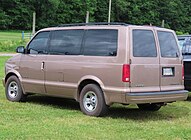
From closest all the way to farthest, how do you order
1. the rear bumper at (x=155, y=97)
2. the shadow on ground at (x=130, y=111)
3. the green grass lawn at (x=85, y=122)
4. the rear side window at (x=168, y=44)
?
the green grass lawn at (x=85, y=122)
the rear bumper at (x=155, y=97)
the rear side window at (x=168, y=44)
the shadow on ground at (x=130, y=111)

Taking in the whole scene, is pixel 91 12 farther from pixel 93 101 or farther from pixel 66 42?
pixel 93 101

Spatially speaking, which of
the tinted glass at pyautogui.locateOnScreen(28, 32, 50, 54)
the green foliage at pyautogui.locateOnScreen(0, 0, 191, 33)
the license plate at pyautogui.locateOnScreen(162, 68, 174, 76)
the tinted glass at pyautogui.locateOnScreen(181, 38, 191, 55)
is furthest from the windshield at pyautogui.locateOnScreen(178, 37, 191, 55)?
the green foliage at pyautogui.locateOnScreen(0, 0, 191, 33)

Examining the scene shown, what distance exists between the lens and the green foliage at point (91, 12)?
6788cm

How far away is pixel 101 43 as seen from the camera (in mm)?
8656

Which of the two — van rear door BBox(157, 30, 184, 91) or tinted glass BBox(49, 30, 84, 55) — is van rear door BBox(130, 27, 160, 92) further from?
tinted glass BBox(49, 30, 84, 55)

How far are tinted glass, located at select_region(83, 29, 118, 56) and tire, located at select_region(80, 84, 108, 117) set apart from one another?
0.71m

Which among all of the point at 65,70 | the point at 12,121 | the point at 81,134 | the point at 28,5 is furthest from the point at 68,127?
the point at 28,5

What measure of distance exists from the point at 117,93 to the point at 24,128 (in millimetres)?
1969

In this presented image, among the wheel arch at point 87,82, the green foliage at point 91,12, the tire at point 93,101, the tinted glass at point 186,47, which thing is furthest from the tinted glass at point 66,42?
the green foliage at point 91,12

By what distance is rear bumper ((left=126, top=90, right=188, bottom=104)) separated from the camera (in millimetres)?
8078

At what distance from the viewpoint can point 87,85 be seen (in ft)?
28.9

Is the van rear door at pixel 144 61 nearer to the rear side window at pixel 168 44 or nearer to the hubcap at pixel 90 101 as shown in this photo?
the rear side window at pixel 168 44

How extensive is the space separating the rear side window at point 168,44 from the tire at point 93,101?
1.56 meters

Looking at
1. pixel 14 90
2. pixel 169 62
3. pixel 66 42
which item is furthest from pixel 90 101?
pixel 14 90
